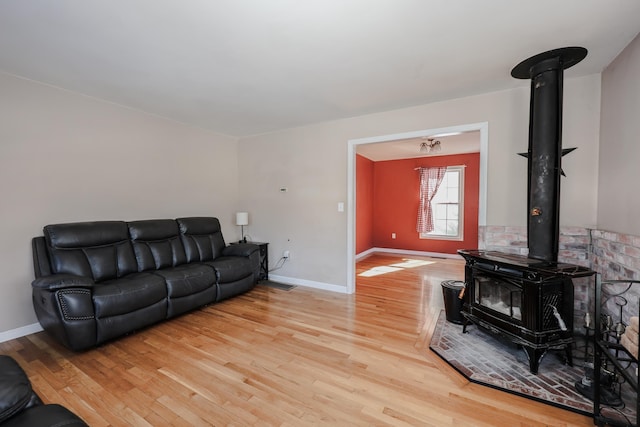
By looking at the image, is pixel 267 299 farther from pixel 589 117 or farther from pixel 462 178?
pixel 462 178

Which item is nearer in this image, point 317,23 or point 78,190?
point 317,23

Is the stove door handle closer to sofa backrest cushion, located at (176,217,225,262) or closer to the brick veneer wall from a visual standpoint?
the brick veneer wall

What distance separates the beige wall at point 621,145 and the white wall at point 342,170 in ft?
0.47

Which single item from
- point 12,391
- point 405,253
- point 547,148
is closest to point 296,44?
point 547,148

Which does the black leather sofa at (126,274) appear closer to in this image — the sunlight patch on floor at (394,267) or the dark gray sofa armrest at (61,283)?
the dark gray sofa armrest at (61,283)

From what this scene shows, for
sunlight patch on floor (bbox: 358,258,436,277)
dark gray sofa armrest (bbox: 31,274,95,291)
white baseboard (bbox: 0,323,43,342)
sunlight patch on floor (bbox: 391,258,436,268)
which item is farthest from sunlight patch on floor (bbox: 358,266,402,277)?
white baseboard (bbox: 0,323,43,342)

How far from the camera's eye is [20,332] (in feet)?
8.52

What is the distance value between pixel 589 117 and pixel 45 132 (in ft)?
17.3

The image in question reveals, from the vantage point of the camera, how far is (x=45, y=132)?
2762mm

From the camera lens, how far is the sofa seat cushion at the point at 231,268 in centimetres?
337

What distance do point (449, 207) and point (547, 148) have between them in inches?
174

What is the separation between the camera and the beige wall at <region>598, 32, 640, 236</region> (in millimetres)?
1895

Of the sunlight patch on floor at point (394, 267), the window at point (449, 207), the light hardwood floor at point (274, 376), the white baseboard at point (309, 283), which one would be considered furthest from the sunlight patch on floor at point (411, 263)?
the light hardwood floor at point (274, 376)

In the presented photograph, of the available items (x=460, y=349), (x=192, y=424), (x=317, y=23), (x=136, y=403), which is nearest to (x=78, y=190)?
(x=136, y=403)
